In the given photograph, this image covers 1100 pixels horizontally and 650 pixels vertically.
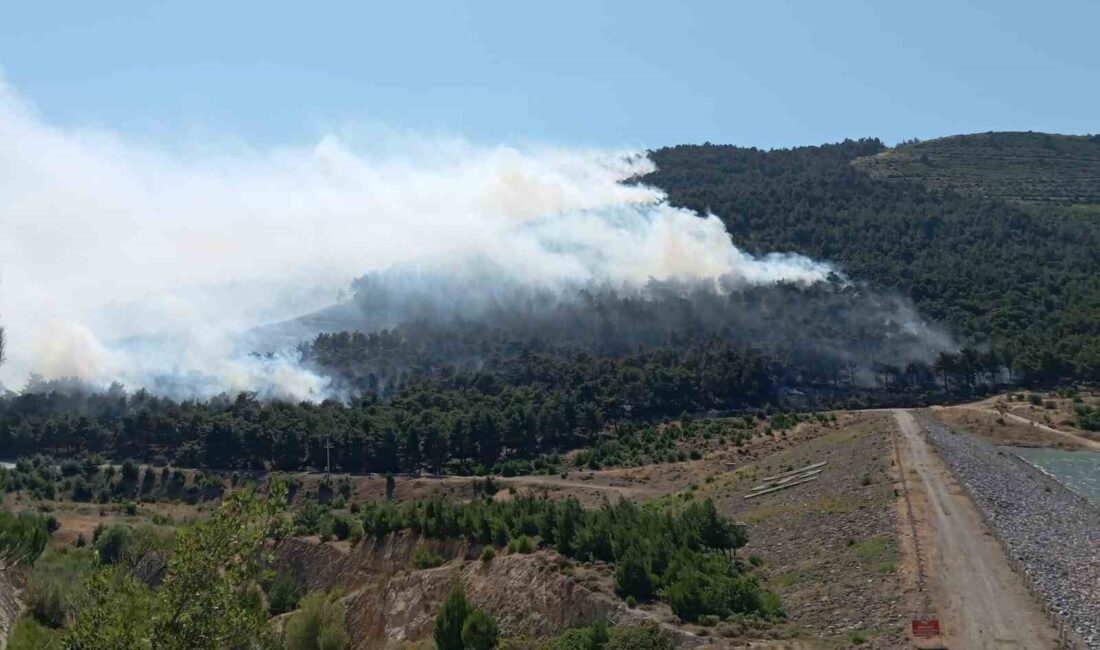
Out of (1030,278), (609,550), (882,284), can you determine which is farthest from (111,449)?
(1030,278)

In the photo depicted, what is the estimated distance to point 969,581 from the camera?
3934 centimetres

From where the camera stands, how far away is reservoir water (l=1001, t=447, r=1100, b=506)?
251ft

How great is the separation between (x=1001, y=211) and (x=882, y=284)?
43497 mm

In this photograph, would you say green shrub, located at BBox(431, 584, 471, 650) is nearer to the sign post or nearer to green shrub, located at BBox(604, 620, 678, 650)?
green shrub, located at BBox(604, 620, 678, 650)

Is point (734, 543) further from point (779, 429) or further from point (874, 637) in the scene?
point (779, 429)

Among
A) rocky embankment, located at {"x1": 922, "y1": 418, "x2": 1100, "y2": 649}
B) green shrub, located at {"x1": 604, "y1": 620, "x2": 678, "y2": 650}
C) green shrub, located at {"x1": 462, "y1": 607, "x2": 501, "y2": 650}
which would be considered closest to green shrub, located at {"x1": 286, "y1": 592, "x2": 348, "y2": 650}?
green shrub, located at {"x1": 462, "y1": 607, "x2": 501, "y2": 650}

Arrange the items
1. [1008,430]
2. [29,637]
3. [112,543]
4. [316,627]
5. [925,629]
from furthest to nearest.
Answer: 1. [1008,430]
2. [112,543]
3. [316,627]
4. [29,637]
5. [925,629]

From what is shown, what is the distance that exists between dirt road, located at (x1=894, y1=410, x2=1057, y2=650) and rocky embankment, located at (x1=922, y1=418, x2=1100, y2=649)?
725 millimetres

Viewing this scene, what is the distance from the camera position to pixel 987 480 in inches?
2562

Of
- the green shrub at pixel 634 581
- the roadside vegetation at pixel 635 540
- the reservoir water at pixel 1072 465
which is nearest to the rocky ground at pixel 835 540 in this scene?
the roadside vegetation at pixel 635 540

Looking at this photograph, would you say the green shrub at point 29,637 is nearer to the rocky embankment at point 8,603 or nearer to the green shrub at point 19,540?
the rocky embankment at point 8,603

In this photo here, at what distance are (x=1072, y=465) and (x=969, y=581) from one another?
185ft

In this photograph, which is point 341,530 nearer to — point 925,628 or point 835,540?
point 835,540

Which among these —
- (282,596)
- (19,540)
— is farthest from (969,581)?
(19,540)
